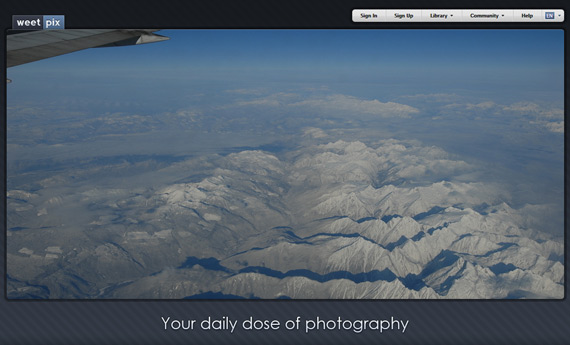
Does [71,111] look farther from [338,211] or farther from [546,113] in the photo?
[546,113]

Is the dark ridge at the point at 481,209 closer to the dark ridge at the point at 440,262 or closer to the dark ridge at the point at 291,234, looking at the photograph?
the dark ridge at the point at 440,262

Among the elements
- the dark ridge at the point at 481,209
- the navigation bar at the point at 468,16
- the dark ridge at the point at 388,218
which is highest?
the navigation bar at the point at 468,16

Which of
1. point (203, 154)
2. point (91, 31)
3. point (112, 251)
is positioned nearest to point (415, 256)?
point (112, 251)

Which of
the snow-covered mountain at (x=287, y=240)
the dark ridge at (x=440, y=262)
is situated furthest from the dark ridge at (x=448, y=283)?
the dark ridge at (x=440, y=262)

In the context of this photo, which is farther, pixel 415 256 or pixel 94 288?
pixel 415 256

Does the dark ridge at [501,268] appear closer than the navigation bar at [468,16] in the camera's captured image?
No

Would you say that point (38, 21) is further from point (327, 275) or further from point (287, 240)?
point (287, 240)
